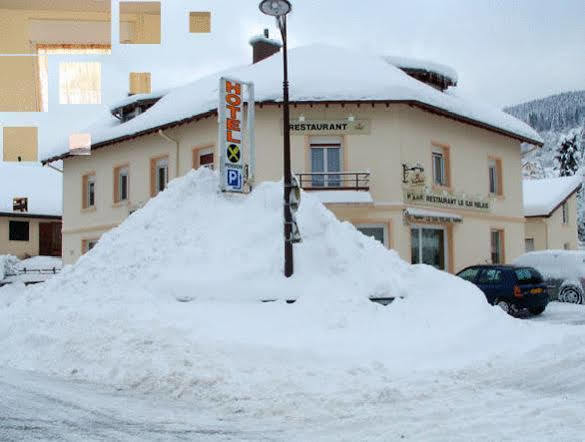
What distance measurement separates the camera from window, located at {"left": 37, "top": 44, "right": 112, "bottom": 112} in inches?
269

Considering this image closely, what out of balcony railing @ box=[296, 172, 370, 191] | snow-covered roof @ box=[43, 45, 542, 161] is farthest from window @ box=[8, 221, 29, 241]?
balcony railing @ box=[296, 172, 370, 191]

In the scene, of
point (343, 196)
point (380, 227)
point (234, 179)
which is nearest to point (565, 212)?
point (380, 227)

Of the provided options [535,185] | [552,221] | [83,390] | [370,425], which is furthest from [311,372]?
[535,185]

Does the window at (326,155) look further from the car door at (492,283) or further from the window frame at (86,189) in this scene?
the window frame at (86,189)

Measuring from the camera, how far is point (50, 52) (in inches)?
270

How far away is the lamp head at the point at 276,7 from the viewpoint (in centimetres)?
1091

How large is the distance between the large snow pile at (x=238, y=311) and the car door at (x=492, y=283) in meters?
3.41

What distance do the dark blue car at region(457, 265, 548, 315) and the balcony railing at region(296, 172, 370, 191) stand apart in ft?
16.5

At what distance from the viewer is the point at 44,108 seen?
23.2 feet

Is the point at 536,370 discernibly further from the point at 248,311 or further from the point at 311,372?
the point at 248,311

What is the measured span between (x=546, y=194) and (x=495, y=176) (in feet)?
37.4

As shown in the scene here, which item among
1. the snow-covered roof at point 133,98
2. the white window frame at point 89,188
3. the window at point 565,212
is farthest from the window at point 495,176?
the white window frame at point 89,188

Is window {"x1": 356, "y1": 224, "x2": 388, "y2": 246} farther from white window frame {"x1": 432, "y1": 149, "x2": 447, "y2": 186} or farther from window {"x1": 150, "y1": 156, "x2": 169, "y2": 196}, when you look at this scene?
window {"x1": 150, "y1": 156, "x2": 169, "y2": 196}

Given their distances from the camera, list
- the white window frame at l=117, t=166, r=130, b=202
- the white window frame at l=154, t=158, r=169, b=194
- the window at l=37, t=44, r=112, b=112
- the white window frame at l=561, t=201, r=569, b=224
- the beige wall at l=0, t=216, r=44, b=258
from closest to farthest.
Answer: the window at l=37, t=44, r=112, b=112 < the white window frame at l=154, t=158, r=169, b=194 < the white window frame at l=117, t=166, r=130, b=202 < the white window frame at l=561, t=201, r=569, b=224 < the beige wall at l=0, t=216, r=44, b=258
